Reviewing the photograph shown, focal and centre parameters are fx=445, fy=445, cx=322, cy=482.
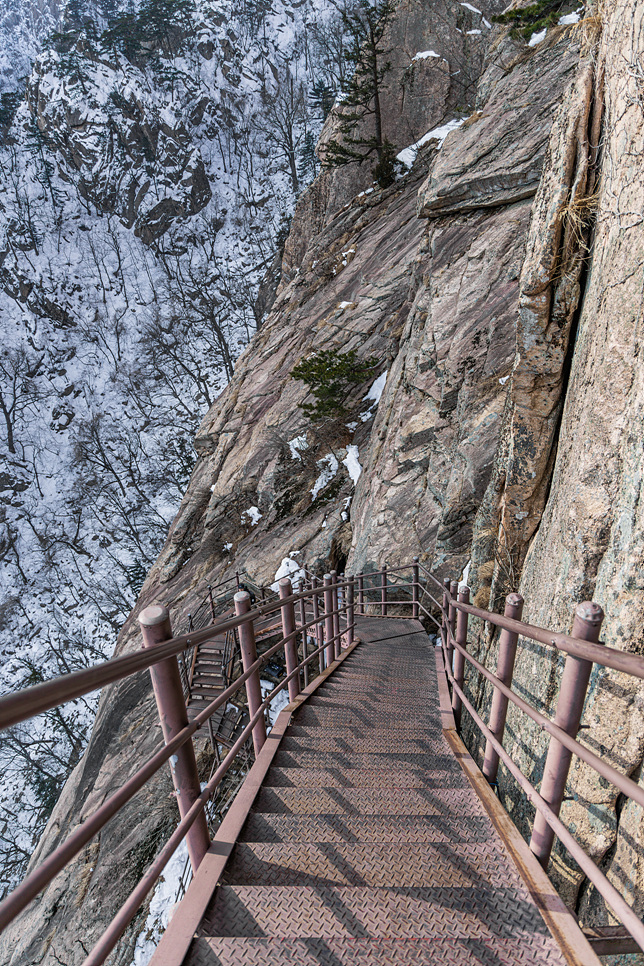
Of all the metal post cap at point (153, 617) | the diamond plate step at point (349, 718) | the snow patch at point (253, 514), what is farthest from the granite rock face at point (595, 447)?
the snow patch at point (253, 514)

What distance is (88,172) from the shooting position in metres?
51.9

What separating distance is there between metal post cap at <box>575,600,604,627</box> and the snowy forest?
3690 cm

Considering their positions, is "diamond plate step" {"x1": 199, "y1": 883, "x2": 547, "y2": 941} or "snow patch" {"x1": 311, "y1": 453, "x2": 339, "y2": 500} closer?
"diamond plate step" {"x1": 199, "y1": 883, "x2": 547, "y2": 941}

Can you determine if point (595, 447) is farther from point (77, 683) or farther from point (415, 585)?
point (415, 585)

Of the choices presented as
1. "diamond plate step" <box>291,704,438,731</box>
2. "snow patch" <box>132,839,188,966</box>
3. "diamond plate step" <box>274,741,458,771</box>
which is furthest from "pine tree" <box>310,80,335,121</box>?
"snow patch" <box>132,839,188,966</box>

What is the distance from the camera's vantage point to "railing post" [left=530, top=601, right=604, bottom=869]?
61.1 inches

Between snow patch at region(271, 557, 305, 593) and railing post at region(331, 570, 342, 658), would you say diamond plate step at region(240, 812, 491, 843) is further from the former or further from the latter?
snow patch at region(271, 557, 305, 593)

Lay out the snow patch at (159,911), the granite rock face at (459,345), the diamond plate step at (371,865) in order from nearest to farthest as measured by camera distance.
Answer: the diamond plate step at (371,865) → the snow patch at (159,911) → the granite rock face at (459,345)

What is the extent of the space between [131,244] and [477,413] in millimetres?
54749

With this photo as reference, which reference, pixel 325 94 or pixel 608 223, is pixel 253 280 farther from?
pixel 608 223

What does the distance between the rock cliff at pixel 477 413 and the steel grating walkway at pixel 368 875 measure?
0.69 meters

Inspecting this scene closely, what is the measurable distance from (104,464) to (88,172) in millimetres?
37541

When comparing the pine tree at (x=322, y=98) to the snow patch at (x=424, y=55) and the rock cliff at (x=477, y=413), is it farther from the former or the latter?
the rock cliff at (x=477, y=413)

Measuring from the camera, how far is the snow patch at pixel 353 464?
14.7 m
